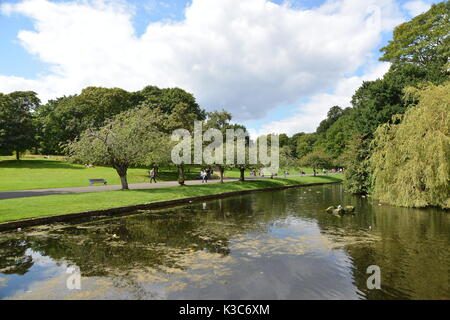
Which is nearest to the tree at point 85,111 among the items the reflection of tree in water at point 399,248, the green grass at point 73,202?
the green grass at point 73,202

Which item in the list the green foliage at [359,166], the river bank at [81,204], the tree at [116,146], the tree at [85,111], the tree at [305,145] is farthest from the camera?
the tree at [305,145]

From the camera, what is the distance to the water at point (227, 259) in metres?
7.66

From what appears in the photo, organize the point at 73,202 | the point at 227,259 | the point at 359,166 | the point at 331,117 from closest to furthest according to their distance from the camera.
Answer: the point at 227,259 → the point at 73,202 → the point at 359,166 → the point at 331,117

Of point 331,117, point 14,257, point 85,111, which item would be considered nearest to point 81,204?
point 14,257

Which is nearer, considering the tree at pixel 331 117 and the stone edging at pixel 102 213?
the stone edging at pixel 102 213

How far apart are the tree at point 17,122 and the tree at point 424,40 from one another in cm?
7418

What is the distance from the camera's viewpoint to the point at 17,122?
6209 centimetres

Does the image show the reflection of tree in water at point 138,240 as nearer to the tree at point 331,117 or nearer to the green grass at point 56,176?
the green grass at point 56,176

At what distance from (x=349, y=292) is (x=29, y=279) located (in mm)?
9250

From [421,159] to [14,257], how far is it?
80.9 feet

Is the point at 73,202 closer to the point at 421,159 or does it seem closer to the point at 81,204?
the point at 81,204
